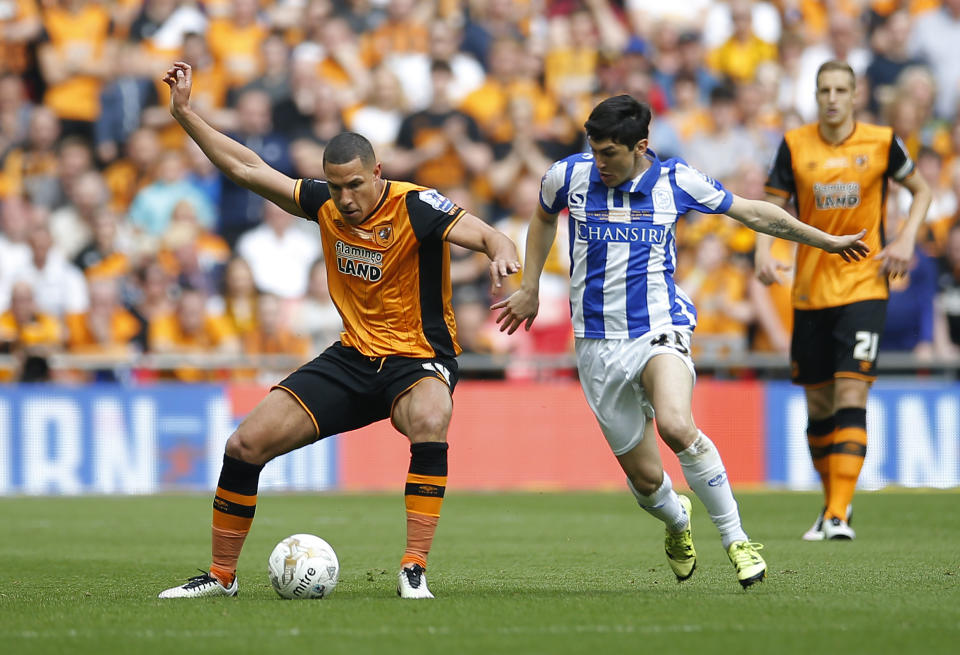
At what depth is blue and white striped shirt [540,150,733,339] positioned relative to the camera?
746 centimetres

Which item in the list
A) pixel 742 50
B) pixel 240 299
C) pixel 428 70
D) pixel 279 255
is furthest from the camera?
pixel 742 50

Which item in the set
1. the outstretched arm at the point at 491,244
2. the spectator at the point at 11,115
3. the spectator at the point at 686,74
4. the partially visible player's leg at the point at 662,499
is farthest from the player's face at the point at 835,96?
the spectator at the point at 11,115

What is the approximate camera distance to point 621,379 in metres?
7.58

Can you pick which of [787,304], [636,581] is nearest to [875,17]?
[787,304]

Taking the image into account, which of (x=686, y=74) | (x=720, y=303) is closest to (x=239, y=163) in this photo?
(x=720, y=303)

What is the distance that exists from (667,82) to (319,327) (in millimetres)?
6193

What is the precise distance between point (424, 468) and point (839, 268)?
434 centimetres

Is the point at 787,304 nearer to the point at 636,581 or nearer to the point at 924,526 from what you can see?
the point at 924,526

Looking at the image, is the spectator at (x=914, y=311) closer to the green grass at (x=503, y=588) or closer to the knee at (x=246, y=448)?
the green grass at (x=503, y=588)

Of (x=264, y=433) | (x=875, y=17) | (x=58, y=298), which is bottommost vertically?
(x=264, y=433)

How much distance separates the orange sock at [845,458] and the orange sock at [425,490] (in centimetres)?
381

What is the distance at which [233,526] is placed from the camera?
23.3ft

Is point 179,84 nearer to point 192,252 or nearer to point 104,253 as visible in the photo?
point 192,252

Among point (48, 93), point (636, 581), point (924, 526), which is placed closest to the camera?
point (636, 581)
